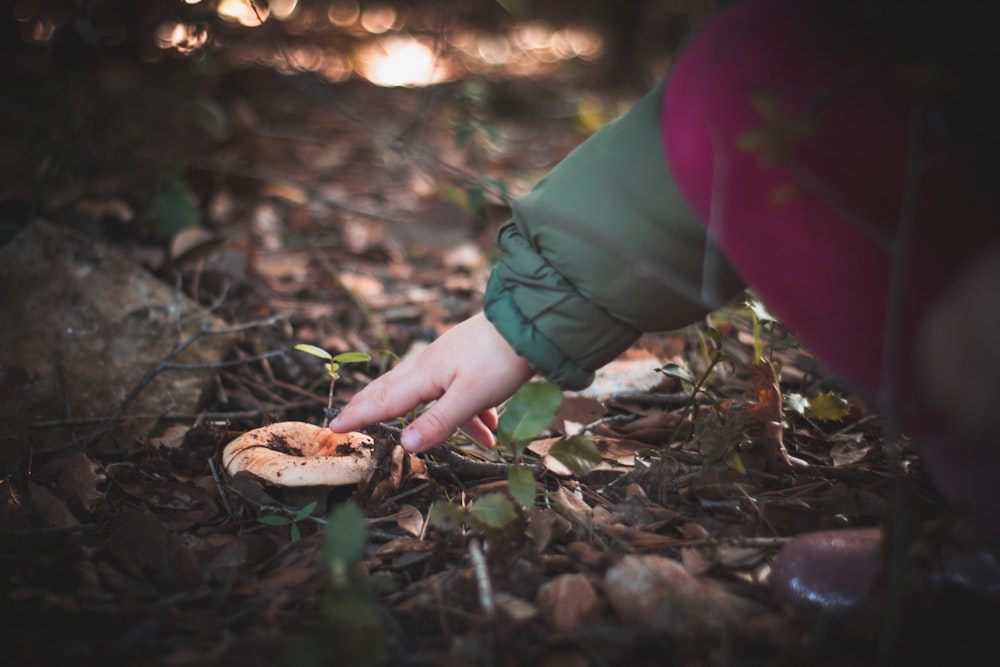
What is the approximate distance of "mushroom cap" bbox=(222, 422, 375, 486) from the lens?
4.07 feet

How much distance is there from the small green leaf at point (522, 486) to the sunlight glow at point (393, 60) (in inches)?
187

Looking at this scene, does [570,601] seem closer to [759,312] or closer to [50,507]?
[759,312]

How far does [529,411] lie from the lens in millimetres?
1140

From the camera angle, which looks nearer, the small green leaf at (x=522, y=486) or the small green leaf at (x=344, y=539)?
the small green leaf at (x=344, y=539)

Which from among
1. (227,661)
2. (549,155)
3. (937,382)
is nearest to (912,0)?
(937,382)

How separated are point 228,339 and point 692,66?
1.39 metres

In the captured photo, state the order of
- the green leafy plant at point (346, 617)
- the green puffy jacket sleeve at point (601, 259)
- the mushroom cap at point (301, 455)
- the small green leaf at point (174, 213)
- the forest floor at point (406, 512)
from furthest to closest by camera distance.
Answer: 1. the small green leaf at point (174, 213)
2. the mushroom cap at point (301, 455)
3. the green puffy jacket sleeve at point (601, 259)
4. the forest floor at point (406, 512)
5. the green leafy plant at point (346, 617)

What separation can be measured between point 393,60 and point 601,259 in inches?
200


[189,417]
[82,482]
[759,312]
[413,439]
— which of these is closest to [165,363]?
[189,417]

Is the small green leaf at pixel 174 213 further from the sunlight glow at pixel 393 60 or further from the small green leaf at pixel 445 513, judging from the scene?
the sunlight glow at pixel 393 60

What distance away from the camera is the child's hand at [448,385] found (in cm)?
127

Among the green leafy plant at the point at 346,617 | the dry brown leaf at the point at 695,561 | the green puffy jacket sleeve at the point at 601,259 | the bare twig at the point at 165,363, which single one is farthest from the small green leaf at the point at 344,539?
the bare twig at the point at 165,363

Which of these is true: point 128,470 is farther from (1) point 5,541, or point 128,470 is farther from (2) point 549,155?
(2) point 549,155

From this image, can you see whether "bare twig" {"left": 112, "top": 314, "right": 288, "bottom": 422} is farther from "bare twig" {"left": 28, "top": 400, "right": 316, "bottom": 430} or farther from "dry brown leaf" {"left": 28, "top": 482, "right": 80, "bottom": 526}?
"dry brown leaf" {"left": 28, "top": 482, "right": 80, "bottom": 526}
